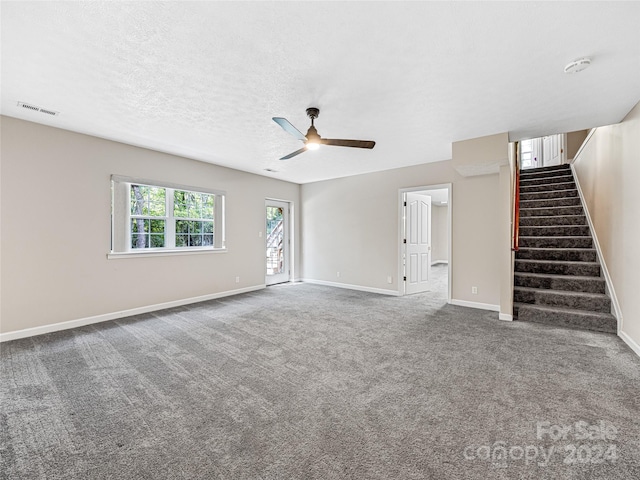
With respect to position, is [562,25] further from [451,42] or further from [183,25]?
[183,25]

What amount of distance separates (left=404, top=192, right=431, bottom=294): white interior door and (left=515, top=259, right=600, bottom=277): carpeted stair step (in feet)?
5.68

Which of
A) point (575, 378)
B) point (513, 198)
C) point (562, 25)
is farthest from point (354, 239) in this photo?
point (562, 25)

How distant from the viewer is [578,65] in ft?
6.98

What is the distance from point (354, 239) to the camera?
6160 mm

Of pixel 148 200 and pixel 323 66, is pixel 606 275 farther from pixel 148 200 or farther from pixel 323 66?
pixel 148 200

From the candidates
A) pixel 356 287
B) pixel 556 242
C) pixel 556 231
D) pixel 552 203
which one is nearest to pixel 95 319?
pixel 356 287

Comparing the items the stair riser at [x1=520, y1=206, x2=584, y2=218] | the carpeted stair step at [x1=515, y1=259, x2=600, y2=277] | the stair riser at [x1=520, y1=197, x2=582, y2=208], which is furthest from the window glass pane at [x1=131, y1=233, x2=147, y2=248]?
the stair riser at [x1=520, y1=197, x2=582, y2=208]

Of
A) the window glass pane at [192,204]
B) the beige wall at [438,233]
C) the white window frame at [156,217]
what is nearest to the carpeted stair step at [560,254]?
the white window frame at [156,217]

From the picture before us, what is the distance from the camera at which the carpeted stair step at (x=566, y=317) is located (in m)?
3.27

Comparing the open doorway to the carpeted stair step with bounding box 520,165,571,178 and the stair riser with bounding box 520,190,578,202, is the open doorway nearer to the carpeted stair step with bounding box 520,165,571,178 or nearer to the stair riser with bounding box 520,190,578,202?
the carpeted stair step with bounding box 520,165,571,178

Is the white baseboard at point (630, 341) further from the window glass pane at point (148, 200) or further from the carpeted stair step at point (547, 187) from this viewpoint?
the window glass pane at point (148, 200)

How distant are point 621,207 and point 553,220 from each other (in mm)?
1815

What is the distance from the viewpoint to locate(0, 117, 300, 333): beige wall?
317 cm

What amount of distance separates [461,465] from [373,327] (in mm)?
2177
